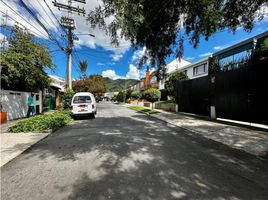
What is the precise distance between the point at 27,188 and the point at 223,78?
10486 millimetres

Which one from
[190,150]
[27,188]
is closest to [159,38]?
[190,150]

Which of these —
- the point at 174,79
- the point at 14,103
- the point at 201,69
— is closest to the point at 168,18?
the point at 14,103

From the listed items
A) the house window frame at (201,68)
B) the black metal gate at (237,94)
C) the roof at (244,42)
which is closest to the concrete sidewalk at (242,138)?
the black metal gate at (237,94)

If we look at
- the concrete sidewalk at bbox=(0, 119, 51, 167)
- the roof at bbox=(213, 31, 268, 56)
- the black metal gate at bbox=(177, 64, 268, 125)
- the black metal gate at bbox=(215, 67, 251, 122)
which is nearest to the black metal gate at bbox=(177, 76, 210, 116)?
the black metal gate at bbox=(177, 64, 268, 125)

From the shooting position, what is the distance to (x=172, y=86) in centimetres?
2377

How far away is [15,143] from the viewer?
6523 millimetres

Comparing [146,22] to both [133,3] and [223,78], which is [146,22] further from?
[223,78]

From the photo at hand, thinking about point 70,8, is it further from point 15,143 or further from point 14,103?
point 15,143

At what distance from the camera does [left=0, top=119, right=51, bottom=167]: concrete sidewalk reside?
17.1ft

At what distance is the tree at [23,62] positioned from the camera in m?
11.5

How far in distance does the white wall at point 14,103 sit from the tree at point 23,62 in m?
0.57

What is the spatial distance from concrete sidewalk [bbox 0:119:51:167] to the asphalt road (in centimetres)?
30

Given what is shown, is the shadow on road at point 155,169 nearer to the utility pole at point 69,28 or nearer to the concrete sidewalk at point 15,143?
the concrete sidewalk at point 15,143

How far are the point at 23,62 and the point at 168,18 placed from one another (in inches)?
419
